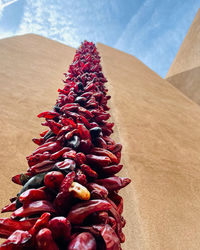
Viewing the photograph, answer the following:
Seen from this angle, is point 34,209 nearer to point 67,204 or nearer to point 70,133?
point 67,204

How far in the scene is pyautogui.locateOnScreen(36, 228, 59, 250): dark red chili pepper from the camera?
1.01 ft

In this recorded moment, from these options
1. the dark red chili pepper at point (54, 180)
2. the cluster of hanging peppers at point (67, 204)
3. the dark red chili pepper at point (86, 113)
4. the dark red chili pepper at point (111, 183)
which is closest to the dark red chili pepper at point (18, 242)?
the cluster of hanging peppers at point (67, 204)

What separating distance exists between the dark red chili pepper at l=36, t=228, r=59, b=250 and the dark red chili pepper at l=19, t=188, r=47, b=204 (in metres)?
0.09

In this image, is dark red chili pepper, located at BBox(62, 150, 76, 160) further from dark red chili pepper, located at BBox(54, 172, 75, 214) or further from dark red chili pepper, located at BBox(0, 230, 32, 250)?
dark red chili pepper, located at BBox(0, 230, 32, 250)

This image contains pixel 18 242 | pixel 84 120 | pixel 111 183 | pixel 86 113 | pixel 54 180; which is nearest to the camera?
pixel 18 242

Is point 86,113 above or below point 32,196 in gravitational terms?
above

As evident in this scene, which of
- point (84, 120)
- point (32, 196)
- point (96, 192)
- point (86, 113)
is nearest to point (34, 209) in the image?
point (32, 196)

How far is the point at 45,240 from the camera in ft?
1.01

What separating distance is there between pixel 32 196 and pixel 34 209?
0.03 metres

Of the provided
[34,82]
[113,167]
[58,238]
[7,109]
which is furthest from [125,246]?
[34,82]

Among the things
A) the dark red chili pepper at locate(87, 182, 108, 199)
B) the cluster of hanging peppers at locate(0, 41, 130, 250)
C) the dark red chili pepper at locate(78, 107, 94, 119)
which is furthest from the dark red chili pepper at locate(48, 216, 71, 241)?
the dark red chili pepper at locate(78, 107, 94, 119)

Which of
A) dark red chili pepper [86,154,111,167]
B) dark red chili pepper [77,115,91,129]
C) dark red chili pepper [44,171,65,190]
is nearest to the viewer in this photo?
dark red chili pepper [44,171,65,190]

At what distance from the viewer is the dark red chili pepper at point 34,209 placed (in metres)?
0.38

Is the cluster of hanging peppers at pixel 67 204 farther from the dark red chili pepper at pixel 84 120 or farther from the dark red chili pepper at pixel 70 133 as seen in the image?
the dark red chili pepper at pixel 84 120
